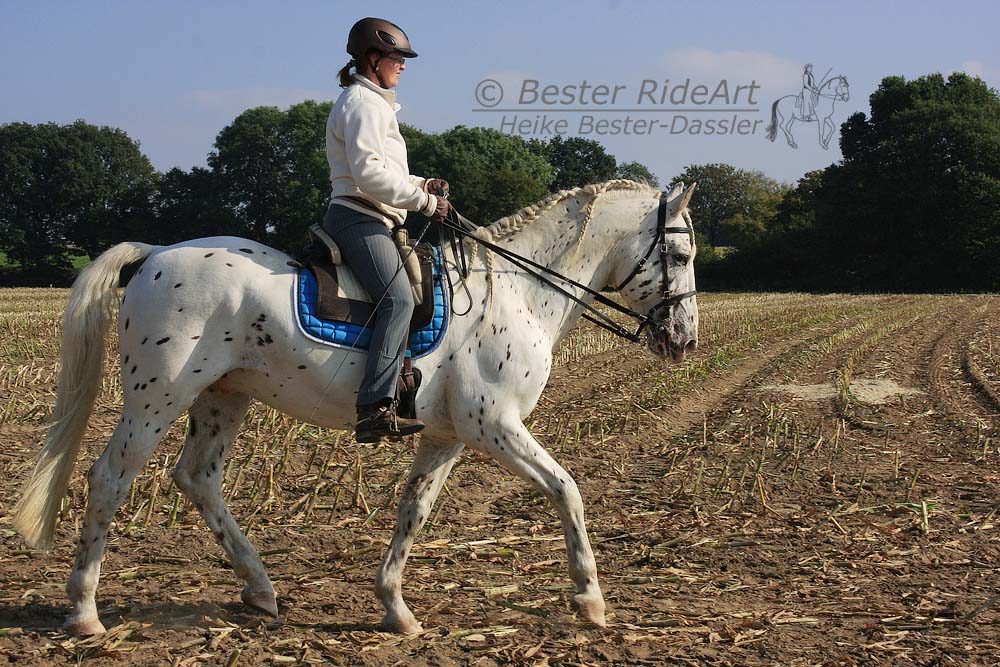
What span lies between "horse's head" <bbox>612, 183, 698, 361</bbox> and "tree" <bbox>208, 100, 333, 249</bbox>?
182 feet

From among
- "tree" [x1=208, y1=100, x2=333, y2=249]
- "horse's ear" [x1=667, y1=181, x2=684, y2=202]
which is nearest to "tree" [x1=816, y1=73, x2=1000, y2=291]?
"tree" [x1=208, y1=100, x2=333, y2=249]

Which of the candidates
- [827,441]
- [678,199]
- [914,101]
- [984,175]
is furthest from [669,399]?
[914,101]

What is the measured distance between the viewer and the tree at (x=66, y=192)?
63406 millimetres

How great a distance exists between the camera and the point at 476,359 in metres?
5.39

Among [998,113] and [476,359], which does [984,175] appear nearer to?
[998,113]

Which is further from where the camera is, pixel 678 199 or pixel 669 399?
pixel 669 399

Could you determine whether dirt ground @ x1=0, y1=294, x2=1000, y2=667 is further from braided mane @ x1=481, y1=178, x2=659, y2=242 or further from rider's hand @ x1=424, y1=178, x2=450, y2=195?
rider's hand @ x1=424, y1=178, x2=450, y2=195

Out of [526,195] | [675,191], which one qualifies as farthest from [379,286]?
[526,195]

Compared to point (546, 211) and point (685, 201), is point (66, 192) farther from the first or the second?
point (685, 201)

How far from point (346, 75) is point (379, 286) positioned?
1.29 metres

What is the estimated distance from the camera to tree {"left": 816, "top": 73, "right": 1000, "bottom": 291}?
58.5 m

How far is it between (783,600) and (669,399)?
7439 millimetres

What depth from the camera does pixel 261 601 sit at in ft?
18.0

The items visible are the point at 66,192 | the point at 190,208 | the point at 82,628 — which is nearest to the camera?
the point at 82,628
